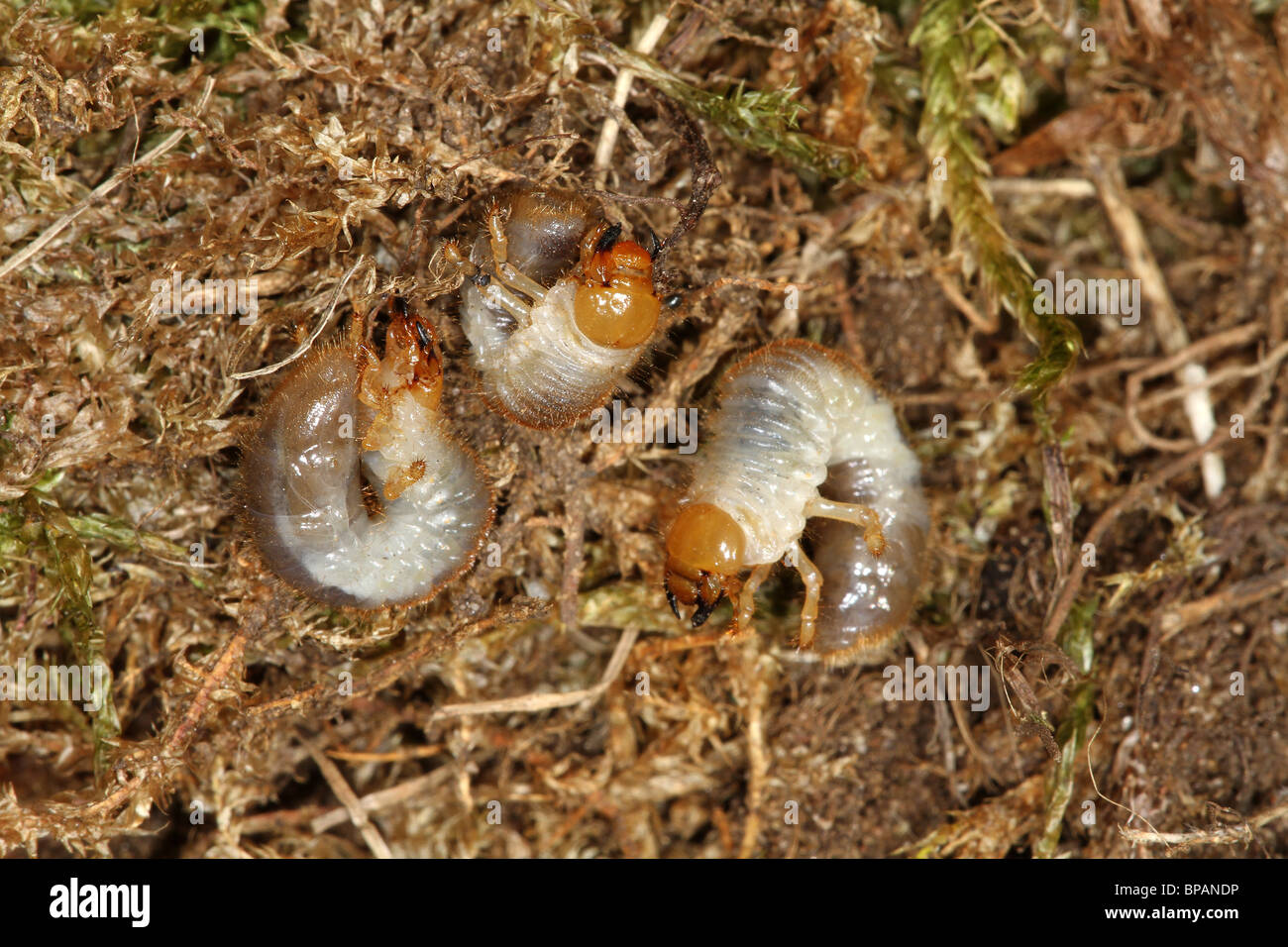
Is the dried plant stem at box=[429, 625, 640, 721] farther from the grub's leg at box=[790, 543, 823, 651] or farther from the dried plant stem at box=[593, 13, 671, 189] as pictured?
the dried plant stem at box=[593, 13, 671, 189]

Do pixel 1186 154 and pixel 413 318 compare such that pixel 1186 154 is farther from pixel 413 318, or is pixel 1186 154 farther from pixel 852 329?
pixel 413 318

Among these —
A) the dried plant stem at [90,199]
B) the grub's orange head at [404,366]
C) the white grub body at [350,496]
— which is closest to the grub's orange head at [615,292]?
the grub's orange head at [404,366]

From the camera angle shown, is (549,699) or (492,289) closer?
(492,289)

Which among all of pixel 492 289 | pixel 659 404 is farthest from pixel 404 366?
pixel 659 404

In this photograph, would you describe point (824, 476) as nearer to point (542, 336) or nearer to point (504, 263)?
point (542, 336)

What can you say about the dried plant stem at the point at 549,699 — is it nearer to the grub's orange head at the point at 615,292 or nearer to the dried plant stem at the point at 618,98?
the grub's orange head at the point at 615,292

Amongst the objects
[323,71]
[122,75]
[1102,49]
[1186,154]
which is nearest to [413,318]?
[323,71]

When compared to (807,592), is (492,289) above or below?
above

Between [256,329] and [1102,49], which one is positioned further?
[1102,49]
